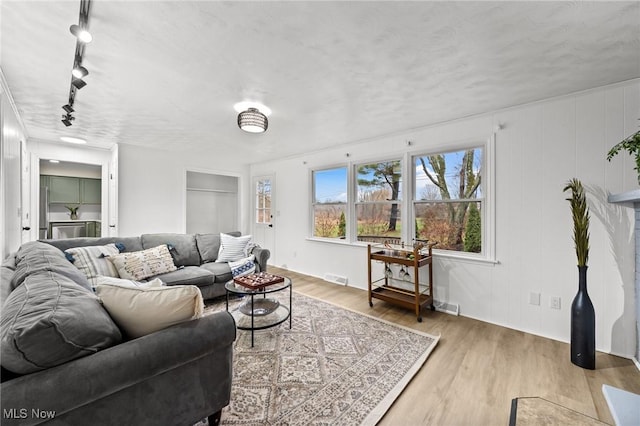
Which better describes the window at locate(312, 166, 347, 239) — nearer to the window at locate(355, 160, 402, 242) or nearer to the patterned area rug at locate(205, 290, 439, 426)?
the window at locate(355, 160, 402, 242)

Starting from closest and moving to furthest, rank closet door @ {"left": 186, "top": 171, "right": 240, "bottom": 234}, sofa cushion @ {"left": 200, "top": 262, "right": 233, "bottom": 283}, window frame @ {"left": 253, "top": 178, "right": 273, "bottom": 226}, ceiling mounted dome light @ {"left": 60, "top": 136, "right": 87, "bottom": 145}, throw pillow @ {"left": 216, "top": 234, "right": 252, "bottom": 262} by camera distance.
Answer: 1. sofa cushion @ {"left": 200, "top": 262, "right": 233, "bottom": 283}
2. throw pillow @ {"left": 216, "top": 234, "right": 252, "bottom": 262}
3. ceiling mounted dome light @ {"left": 60, "top": 136, "right": 87, "bottom": 145}
4. window frame @ {"left": 253, "top": 178, "right": 273, "bottom": 226}
5. closet door @ {"left": 186, "top": 171, "right": 240, "bottom": 234}

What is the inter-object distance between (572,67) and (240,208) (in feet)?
19.0

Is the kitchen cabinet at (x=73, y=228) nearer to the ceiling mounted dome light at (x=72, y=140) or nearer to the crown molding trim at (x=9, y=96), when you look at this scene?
the ceiling mounted dome light at (x=72, y=140)

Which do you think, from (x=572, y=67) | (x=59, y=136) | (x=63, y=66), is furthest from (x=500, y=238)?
(x=59, y=136)

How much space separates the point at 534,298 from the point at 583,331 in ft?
1.97

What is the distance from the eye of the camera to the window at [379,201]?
12.7 feet

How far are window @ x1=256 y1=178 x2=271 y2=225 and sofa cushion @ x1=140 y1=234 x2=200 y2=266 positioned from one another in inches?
86.2

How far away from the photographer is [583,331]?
84.5 inches

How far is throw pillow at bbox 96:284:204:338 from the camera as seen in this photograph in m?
1.33

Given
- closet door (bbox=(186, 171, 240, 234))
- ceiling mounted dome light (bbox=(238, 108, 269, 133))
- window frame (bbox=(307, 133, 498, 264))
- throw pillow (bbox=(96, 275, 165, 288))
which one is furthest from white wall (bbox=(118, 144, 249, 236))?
throw pillow (bbox=(96, 275, 165, 288))

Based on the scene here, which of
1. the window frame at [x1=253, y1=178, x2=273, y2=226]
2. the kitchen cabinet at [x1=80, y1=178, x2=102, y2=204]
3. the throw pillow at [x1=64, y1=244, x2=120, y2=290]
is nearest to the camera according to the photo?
the throw pillow at [x1=64, y1=244, x2=120, y2=290]

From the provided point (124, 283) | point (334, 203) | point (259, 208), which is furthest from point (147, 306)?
point (259, 208)

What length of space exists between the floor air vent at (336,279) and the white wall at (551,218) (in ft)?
4.86

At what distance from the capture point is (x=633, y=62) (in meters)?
1.99
